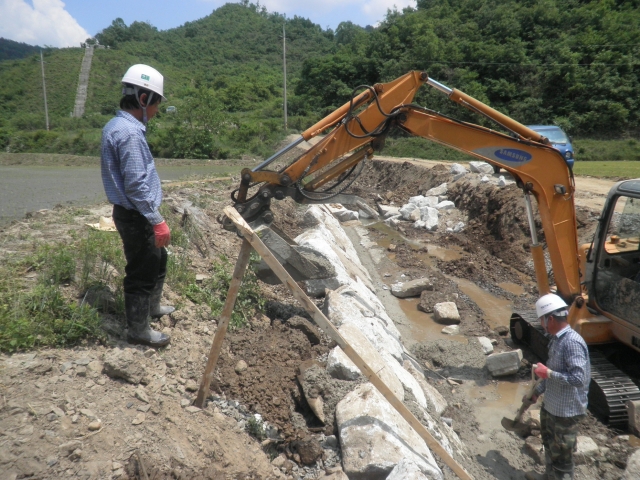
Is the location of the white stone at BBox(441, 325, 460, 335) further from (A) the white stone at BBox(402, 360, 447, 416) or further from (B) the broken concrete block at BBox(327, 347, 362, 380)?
(B) the broken concrete block at BBox(327, 347, 362, 380)

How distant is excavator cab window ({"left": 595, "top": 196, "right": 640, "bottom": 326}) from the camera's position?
4984 mm

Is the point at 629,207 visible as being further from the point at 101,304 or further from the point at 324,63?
the point at 324,63

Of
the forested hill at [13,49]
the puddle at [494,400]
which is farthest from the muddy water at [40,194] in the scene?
the forested hill at [13,49]

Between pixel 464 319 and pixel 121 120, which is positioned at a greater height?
pixel 121 120

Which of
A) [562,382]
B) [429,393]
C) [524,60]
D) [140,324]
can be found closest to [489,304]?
[429,393]

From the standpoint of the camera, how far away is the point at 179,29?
89938 mm

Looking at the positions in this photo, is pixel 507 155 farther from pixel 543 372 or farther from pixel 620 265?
pixel 543 372

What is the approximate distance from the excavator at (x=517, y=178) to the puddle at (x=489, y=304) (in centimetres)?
220

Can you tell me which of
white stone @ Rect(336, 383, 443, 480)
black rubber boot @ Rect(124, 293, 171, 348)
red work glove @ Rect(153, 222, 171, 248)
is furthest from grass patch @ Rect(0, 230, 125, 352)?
white stone @ Rect(336, 383, 443, 480)

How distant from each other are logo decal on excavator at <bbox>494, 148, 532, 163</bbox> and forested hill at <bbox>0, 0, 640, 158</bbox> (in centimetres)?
2380

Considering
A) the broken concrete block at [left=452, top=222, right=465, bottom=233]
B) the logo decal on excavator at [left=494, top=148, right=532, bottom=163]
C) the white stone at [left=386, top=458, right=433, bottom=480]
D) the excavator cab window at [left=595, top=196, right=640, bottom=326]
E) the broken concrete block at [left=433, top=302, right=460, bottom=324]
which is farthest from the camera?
the broken concrete block at [left=452, top=222, right=465, bottom=233]

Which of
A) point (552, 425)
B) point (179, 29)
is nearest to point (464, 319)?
point (552, 425)

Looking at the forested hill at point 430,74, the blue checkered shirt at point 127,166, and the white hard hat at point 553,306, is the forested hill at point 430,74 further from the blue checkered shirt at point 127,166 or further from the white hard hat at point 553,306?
the blue checkered shirt at point 127,166

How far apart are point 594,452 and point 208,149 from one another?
91.8 ft
